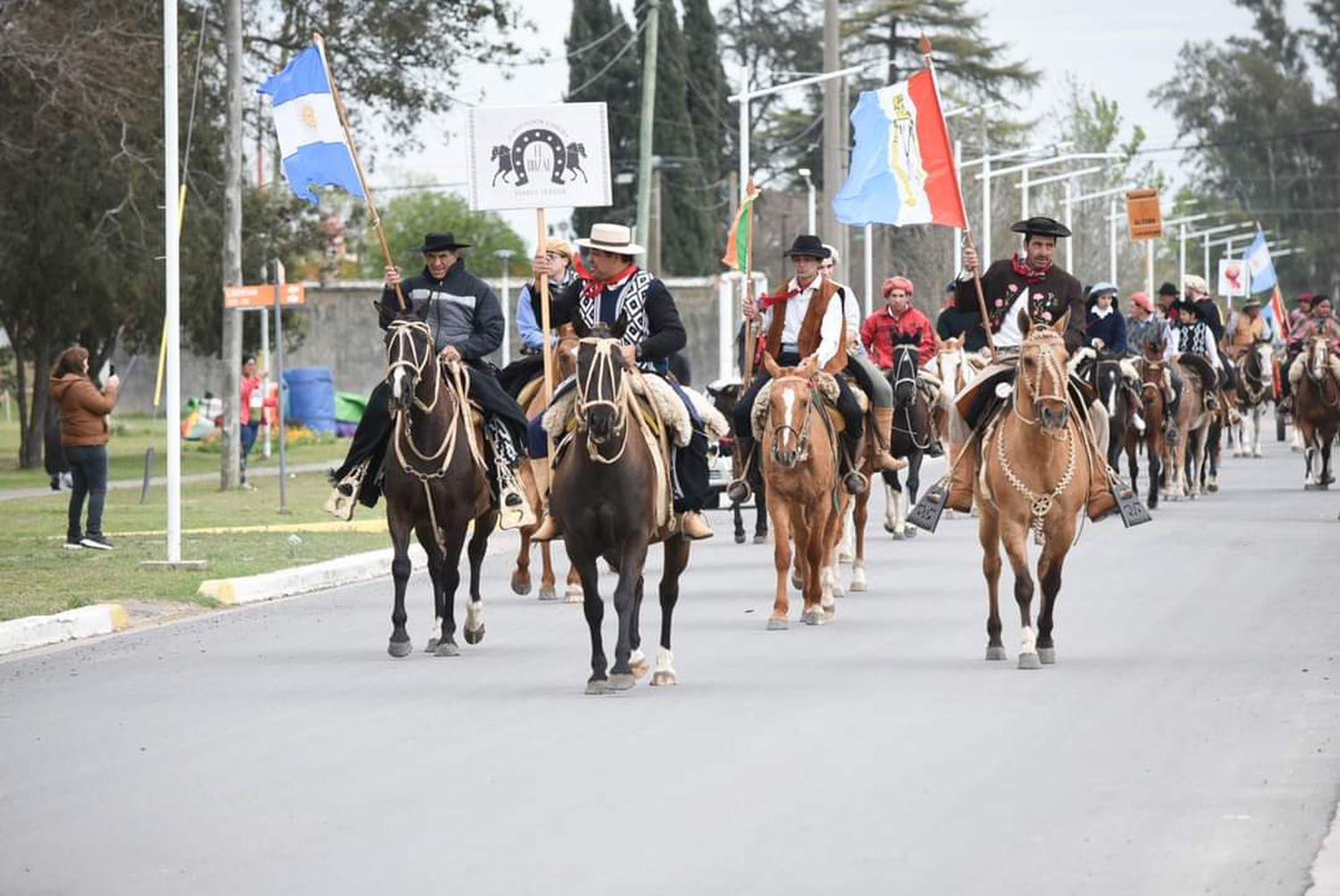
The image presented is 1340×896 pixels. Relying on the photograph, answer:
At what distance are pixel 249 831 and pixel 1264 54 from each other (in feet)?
435

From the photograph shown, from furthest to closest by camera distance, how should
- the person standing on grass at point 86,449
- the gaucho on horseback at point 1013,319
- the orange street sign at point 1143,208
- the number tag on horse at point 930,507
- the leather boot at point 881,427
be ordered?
the orange street sign at point 1143,208 → the person standing on grass at point 86,449 → the leather boot at point 881,427 → the number tag on horse at point 930,507 → the gaucho on horseback at point 1013,319

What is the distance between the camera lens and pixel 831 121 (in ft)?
142

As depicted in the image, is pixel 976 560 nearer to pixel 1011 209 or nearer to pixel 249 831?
pixel 249 831

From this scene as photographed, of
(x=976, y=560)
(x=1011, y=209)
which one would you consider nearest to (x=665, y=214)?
(x=1011, y=209)

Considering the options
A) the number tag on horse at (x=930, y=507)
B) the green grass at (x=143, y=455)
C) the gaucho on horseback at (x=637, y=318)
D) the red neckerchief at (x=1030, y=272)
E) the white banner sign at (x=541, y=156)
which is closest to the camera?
the gaucho on horseback at (x=637, y=318)

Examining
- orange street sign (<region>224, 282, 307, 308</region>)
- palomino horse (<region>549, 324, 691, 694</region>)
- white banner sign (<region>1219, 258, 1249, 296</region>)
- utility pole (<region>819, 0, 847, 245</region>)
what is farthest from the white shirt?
white banner sign (<region>1219, 258, 1249, 296</region>)

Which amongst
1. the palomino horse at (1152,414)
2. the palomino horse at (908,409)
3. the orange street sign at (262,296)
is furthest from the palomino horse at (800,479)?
the orange street sign at (262,296)

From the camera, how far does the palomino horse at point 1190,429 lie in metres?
31.1

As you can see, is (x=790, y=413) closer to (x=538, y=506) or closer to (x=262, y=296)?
(x=538, y=506)

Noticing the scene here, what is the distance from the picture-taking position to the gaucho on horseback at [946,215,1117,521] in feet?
50.6

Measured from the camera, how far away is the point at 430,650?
51.8ft

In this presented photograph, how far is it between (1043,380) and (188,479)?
1168 inches

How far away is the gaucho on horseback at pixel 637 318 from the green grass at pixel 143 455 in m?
26.0

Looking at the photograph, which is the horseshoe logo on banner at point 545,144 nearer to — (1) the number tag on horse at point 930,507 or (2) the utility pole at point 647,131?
(1) the number tag on horse at point 930,507
